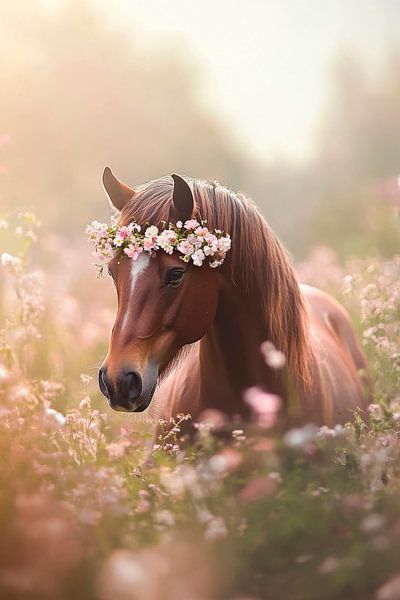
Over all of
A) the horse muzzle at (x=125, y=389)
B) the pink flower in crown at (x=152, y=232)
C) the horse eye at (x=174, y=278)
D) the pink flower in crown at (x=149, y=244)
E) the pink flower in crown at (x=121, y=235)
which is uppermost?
the pink flower in crown at (x=121, y=235)

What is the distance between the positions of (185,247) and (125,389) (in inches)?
25.3

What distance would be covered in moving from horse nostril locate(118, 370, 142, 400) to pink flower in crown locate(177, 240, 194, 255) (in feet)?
1.79

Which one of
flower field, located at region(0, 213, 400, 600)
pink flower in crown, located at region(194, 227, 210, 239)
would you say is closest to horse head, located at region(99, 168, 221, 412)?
pink flower in crown, located at region(194, 227, 210, 239)

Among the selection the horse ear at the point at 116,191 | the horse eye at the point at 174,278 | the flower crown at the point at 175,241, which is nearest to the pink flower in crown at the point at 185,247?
the flower crown at the point at 175,241

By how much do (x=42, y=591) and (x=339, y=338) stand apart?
10.4 ft

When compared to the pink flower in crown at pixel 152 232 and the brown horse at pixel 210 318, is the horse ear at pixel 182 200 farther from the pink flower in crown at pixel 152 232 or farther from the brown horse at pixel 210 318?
the pink flower in crown at pixel 152 232

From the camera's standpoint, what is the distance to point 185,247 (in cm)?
302

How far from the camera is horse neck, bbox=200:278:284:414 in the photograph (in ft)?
10.9

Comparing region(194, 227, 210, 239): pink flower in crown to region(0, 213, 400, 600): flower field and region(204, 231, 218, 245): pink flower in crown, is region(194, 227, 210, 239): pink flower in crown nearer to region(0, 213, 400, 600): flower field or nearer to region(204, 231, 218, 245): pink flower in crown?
region(204, 231, 218, 245): pink flower in crown

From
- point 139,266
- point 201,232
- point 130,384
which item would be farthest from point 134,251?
point 130,384

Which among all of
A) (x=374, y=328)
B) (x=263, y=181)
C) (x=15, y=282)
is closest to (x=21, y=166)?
(x=263, y=181)

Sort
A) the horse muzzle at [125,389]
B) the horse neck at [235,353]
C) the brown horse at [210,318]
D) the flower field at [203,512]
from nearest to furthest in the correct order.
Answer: the flower field at [203,512] → the horse muzzle at [125,389] → the brown horse at [210,318] → the horse neck at [235,353]

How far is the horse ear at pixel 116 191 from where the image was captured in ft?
11.0

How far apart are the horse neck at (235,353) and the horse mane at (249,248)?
0.05 metres
